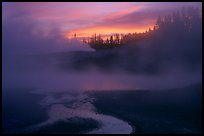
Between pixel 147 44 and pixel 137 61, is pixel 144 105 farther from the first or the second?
pixel 147 44

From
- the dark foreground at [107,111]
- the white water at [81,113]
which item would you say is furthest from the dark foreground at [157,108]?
the white water at [81,113]

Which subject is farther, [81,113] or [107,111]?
[107,111]

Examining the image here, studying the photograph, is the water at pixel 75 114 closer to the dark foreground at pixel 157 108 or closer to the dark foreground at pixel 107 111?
the dark foreground at pixel 107 111

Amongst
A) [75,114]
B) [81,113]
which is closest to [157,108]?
[81,113]

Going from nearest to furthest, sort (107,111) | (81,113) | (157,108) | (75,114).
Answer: (75,114), (81,113), (107,111), (157,108)

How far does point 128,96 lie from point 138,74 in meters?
20.0

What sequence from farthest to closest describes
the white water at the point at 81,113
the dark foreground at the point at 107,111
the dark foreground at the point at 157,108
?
the dark foreground at the point at 157,108 < the dark foreground at the point at 107,111 < the white water at the point at 81,113

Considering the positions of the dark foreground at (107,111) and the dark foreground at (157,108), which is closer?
the dark foreground at (107,111)

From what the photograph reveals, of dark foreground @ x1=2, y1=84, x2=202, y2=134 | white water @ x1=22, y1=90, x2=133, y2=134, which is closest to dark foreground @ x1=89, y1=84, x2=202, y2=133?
dark foreground @ x1=2, y1=84, x2=202, y2=134

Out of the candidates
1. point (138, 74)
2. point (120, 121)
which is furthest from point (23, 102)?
point (138, 74)

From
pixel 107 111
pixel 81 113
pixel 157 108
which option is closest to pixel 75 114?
pixel 81 113

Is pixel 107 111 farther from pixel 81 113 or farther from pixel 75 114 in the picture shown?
pixel 75 114

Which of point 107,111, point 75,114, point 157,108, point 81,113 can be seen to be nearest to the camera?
point 75,114

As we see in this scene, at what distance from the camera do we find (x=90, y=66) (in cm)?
4897
